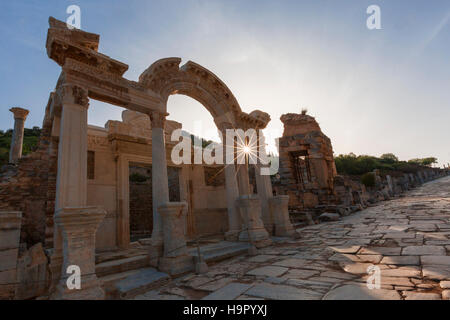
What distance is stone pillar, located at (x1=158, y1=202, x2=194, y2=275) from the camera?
475cm

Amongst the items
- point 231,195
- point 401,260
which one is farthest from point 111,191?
point 401,260

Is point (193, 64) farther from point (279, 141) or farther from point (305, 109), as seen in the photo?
point (305, 109)

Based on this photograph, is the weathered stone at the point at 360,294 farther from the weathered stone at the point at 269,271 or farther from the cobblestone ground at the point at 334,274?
the weathered stone at the point at 269,271

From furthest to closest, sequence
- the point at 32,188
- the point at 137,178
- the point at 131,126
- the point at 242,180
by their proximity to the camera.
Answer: the point at 137,178 → the point at 242,180 → the point at 131,126 → the point at 32,188

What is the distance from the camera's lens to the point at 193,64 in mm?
7406

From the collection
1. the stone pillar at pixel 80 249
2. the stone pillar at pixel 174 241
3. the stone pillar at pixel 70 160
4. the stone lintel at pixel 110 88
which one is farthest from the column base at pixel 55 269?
the stone lintel at pixel 110 88

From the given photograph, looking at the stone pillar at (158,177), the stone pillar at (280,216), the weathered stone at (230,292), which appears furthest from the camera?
the stone pillar at (280,216)

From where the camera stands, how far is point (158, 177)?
5941 mm

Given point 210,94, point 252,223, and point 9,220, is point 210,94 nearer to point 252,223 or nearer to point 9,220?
point 252,223

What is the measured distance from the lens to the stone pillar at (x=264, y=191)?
28.7 feet

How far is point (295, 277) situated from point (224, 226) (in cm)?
682

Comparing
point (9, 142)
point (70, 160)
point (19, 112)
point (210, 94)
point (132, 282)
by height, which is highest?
point (9, 142)

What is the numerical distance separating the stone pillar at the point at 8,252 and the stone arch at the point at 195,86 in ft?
13.9

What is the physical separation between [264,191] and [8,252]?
7377 mm
